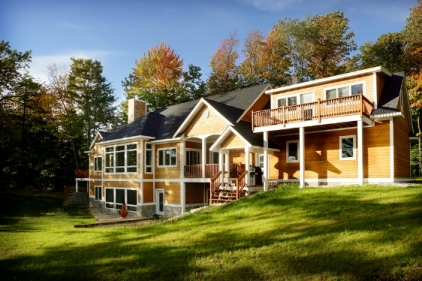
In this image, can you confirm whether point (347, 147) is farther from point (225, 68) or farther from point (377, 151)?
point (225, 68)

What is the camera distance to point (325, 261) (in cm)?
785

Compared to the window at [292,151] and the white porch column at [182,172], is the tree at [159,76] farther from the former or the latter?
the window at [292,151]

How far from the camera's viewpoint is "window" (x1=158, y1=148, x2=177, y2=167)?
939 inches

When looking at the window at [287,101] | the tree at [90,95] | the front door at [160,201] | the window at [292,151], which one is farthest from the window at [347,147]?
the tree at [90,95]

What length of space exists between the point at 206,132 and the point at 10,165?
27.2m

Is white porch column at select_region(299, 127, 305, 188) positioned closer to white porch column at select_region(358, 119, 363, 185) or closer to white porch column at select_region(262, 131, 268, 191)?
white porch column at select_region(262, 131, 268, 191)

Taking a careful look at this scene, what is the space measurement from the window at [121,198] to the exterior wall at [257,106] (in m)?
9.81

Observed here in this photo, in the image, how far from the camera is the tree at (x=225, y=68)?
137ft

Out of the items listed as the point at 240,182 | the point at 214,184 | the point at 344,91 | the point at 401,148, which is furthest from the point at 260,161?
the point at 401,148

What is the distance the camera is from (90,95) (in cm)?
4553

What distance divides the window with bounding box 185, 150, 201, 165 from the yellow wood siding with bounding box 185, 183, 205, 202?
1.57 metres

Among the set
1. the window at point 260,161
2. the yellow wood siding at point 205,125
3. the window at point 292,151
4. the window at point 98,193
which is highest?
the yellow wood siding at point 205,125

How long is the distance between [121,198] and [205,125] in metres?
9.66

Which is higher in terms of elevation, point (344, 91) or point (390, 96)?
point (344, 91)
